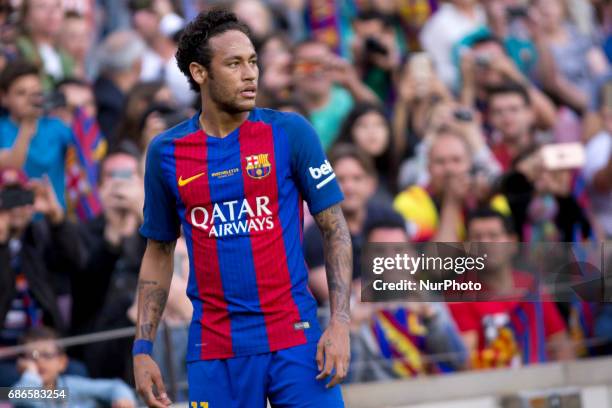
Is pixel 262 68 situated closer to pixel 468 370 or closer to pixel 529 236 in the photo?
pixel 529 236

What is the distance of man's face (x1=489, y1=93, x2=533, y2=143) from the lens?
1193 centimetres

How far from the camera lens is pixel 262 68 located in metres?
11.2

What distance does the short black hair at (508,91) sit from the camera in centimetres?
1203

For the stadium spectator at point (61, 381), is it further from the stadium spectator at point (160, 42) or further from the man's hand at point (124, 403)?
the stadium spectator at point (160, 42)

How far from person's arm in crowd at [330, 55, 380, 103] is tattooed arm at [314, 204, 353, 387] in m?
6.50

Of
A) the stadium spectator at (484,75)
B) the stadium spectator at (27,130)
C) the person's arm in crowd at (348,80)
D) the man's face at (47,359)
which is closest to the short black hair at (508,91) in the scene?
the stadium spectator at (484,75)

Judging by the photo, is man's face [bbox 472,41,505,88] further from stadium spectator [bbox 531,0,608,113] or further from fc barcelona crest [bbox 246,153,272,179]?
fc barcelona crest [bbox 246,153,272,179]

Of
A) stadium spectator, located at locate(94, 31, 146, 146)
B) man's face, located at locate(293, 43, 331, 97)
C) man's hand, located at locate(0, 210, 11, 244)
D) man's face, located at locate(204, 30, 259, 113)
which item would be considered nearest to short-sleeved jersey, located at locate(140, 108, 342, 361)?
man's face, located at locate(204, 30, 259, 113)

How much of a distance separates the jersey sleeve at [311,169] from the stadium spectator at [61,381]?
2998 mm

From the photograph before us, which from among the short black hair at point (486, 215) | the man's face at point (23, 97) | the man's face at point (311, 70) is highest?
the man's face at point (311, 70)

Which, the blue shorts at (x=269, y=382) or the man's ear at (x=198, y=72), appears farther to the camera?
the man's ear at (x=198, y=72)

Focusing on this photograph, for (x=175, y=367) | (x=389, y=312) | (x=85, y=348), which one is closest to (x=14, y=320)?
(x=85, y=348)
